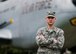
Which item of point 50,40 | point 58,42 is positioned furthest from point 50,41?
point 58,42

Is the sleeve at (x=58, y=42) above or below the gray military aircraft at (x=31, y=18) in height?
above

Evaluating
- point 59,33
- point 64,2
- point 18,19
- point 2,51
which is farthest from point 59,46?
point 2,51

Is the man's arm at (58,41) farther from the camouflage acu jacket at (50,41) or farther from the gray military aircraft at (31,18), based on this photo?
the gray military aircraft at (31,18)

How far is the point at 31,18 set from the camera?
36.7 feet

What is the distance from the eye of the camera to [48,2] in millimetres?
10289

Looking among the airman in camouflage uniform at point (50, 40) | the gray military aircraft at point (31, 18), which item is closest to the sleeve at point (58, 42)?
the airman in camouflage uniform at point (50, 40)

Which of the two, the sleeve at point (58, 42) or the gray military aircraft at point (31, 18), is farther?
the gray military aircraft at point (31, 18)

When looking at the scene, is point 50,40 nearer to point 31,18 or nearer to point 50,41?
point 50,41

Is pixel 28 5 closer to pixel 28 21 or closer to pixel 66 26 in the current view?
pixel 28 21

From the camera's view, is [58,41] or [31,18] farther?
[31,18]

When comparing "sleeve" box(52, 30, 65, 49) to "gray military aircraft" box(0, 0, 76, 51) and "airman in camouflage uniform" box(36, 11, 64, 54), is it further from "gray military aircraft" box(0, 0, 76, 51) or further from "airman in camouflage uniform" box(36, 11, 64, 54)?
"gray military aircraft" box(0, 0, 76, 51)

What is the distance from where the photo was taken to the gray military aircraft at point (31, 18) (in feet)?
32.3

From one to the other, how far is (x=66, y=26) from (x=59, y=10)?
0.47 meters

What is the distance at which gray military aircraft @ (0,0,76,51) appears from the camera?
9.85m
